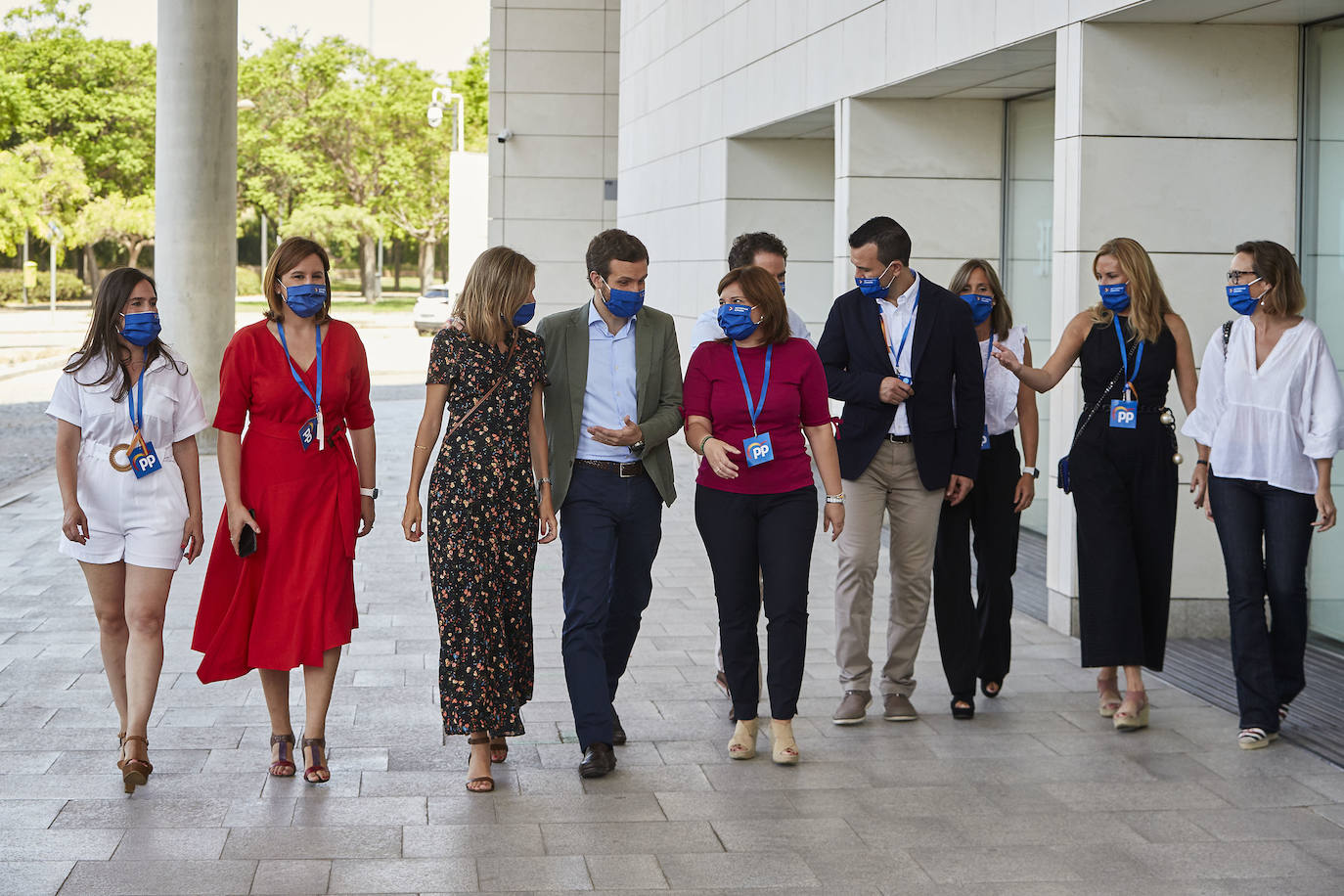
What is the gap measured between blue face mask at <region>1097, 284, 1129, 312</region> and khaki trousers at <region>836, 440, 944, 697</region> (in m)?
0.99

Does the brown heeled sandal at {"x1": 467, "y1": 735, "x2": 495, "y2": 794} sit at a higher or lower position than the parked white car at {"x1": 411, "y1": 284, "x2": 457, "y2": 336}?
lower

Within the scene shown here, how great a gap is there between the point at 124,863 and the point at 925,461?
3357 mm

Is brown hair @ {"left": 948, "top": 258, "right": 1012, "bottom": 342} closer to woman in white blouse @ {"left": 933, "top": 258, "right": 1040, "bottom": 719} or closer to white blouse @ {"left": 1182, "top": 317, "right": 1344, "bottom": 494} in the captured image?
woman in white blouse @ {"left": 933, "top": 258, "right": 1040, "bottom": 719}

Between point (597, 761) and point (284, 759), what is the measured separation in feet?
3.67

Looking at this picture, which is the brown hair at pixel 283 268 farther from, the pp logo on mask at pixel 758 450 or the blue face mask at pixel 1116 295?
the blue face mask at pixel 1116 295

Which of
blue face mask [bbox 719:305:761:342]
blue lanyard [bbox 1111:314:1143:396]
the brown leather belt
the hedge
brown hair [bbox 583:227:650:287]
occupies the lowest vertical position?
the brown leather belt

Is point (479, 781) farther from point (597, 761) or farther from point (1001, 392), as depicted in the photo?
point (1001, 392)

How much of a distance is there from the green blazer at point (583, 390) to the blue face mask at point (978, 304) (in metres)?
1.53

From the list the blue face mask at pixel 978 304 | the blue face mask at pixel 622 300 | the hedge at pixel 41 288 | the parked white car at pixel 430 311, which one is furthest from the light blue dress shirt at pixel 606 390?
the hedge at pixel 41 288

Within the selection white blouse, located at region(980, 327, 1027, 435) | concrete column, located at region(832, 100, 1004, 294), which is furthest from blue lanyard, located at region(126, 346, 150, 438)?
concrete column, located at region(832, 100, 1004, 294)

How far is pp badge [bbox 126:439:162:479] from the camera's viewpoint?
5.54 metres

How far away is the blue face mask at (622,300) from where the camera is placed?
18.7 ft

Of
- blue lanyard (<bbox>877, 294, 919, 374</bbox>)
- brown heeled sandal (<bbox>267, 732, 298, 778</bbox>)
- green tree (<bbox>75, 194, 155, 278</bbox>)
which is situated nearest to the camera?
brown heeled sandal (<bbox>267, 732, 298, 778</bbox>)

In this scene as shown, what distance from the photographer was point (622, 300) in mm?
5703
